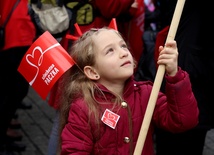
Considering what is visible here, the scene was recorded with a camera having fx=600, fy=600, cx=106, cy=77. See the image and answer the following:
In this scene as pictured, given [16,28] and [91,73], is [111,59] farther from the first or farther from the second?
[16,28]

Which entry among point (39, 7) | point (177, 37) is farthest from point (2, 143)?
point (177, 37)

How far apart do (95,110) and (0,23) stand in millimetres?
1882

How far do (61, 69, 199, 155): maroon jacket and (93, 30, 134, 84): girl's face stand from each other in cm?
7

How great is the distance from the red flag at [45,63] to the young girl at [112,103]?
10cm

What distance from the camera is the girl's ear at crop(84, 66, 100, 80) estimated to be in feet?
9.41

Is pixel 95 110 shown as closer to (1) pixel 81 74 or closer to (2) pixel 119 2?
(1) pixel 81 74

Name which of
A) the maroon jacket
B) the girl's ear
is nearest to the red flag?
the girl's ear

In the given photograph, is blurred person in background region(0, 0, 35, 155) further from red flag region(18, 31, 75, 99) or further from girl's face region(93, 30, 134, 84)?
girl's face region(93, 30, 134, 84)

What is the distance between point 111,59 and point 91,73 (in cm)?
15

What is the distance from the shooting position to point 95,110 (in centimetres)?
275

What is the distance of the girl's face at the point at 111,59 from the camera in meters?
2.77

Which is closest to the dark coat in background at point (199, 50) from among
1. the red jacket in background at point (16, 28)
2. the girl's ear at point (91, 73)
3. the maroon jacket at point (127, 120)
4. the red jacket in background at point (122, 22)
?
the red jacket in background at point (122, 22)

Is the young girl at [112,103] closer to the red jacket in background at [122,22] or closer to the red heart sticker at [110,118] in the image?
the red heart sticker at [110,118]

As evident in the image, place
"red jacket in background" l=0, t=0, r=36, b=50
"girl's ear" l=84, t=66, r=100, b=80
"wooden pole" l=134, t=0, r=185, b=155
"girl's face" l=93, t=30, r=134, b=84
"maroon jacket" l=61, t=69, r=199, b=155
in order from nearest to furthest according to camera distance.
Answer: "wooden pole" l=134, t=0, r=185, b=155, "maroon jacket" l=61, t=69, r=199, b=155, "girl's face" l=93, t=30, r=134, b=84, "girl's ear" l=84, t=66, r=100, b=80, "red jacket in background" l=0, t=0, r=36, b=50
